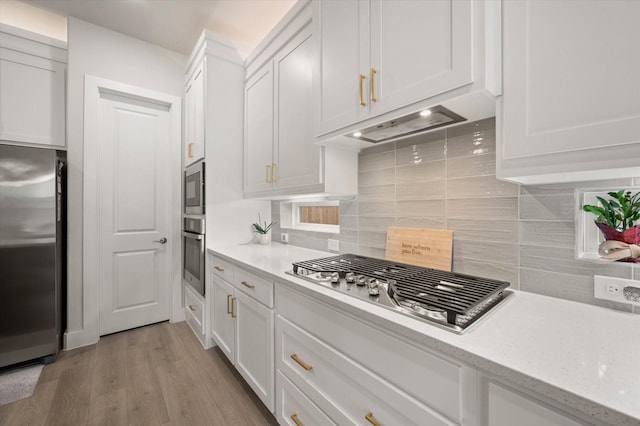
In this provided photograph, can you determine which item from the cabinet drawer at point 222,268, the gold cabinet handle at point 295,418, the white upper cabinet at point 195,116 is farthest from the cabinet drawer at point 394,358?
the white upper cabinet at point 195,116

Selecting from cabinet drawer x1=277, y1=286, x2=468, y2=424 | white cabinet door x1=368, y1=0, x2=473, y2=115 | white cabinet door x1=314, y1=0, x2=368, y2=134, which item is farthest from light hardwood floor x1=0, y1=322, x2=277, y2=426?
white cabinet door x1=368, y1=0, x2=473, y2=115

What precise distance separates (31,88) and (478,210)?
357cm

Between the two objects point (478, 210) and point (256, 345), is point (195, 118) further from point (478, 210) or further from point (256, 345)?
point (478, 210)

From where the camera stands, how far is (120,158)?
2676mm

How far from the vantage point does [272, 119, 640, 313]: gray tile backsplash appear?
99cm

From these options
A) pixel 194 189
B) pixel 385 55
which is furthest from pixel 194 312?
pixel 385 55

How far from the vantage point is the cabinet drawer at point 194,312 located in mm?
2395

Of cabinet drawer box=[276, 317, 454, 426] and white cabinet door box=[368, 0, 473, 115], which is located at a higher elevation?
white cabinet door box=[368, 0, 473, 115]

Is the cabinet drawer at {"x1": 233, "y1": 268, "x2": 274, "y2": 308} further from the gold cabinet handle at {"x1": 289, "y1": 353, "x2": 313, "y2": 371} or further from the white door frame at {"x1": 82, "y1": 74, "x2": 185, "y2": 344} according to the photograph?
the white door frame at {"x1": 82, "y1": 74, "x2": 185, "y2": 344}

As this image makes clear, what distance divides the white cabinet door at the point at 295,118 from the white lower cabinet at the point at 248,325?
27.5 inches

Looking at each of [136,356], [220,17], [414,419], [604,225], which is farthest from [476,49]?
[136,356]

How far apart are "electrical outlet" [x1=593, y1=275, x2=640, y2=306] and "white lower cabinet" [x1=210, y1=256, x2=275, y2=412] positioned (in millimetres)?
1320

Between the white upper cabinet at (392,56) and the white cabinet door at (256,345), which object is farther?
the white cabinet door at (256,345)

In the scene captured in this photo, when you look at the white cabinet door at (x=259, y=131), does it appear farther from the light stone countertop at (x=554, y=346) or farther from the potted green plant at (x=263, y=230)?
the light stone countertop at (x=554, y=346)
